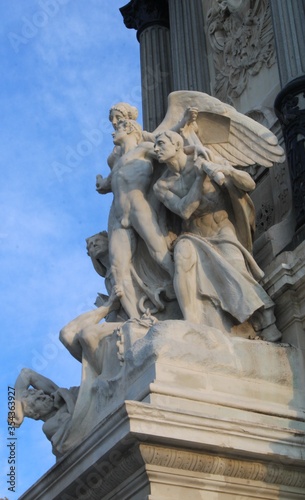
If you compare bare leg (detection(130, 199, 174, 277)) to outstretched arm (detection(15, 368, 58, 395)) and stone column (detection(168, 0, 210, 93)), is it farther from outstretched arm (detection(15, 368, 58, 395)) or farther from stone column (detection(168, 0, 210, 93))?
stone column (detection(168, 0, 210, 93))

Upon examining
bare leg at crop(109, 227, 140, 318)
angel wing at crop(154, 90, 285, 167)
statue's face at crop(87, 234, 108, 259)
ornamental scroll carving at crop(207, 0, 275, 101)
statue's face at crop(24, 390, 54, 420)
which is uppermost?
ornamental scroll carving at crop(207, 0, 275, 101)

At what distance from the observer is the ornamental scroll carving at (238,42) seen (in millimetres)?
12281

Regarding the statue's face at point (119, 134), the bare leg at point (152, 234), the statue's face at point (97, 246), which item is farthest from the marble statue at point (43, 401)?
the statue's face at point (119, 134)

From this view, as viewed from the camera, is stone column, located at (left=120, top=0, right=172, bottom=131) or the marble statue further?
stone column, located at (left=120, top=0, right=172, bottom=131)

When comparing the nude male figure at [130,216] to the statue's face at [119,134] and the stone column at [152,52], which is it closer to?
the statue's face at [119,134]

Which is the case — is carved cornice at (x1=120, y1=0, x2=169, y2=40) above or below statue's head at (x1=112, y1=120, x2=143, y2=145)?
above

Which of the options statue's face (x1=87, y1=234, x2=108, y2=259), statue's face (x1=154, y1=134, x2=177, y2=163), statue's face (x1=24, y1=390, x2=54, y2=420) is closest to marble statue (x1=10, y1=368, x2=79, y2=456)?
statue's face (x1=24, y1=390, x2=54, y2=420)

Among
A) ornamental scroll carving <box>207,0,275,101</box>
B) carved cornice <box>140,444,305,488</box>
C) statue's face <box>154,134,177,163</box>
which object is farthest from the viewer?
ornamental scroll carving <box>207,0,275,101</box>

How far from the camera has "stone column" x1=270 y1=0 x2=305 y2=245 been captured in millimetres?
10008

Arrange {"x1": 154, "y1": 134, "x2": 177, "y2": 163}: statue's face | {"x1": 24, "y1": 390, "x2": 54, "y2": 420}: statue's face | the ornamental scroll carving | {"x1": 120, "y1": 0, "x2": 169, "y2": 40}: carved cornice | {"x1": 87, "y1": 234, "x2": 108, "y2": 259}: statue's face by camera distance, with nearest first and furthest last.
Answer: {"x1": 154, "y1": 134, "x2": 177, "y2": 163}: statue's face, {"x1": 24, "y1": 390, "x2": 54, "y2": 420}: statue's face, {"x1": 87, "y1": 234, "x2": 108, "y2": 259}: statue's face, the ornamental scroll carving, {"x1": 120, "y1": 0, "x2": 169, "y2": 40}: carved cornice

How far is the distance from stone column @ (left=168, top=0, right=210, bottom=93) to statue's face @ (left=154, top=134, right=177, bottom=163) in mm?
3626

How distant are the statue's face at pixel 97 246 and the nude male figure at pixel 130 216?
374 millimetres

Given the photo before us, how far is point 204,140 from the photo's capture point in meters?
10.4

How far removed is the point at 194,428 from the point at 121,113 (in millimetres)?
4352
